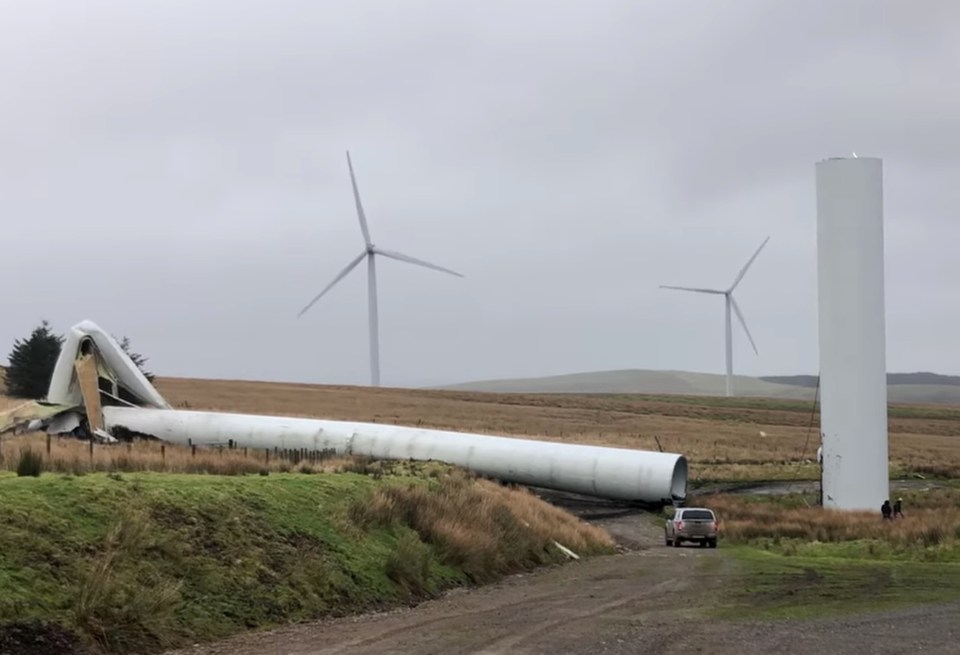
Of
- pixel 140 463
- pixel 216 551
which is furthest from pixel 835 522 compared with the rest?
pixel 216 551

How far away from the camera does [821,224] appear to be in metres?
51.9

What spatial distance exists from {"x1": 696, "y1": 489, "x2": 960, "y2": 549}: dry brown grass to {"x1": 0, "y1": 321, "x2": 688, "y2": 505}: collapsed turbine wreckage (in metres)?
3.59

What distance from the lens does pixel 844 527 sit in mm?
Answer: 40250

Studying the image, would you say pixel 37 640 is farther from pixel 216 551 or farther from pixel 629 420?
pixel 629 420

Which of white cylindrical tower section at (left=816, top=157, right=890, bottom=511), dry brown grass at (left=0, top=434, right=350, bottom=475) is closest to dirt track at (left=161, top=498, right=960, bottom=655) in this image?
dry brown grass at (left=0, top=434, right=350, bottom=475)

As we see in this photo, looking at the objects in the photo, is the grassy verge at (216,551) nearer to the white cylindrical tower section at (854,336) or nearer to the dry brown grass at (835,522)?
the dry brown grass at (835,522)

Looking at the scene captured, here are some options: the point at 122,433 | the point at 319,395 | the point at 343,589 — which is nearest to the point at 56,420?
the point at 122,433

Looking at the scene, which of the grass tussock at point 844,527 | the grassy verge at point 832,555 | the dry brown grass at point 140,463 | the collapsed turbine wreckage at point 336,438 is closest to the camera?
the grassy verge at point 832,555

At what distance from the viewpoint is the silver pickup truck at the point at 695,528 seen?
36.4 m

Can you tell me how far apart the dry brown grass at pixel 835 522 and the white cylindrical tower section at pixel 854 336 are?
5.98 feet

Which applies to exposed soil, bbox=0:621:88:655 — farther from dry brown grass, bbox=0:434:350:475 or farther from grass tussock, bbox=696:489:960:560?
grass tussock, bbox=696:489:960:560

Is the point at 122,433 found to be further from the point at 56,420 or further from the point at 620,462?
the point at 620,462

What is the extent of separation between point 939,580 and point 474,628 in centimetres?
1132

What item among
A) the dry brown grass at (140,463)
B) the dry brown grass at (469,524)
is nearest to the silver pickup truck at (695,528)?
the dry brown grass at (469,524)
